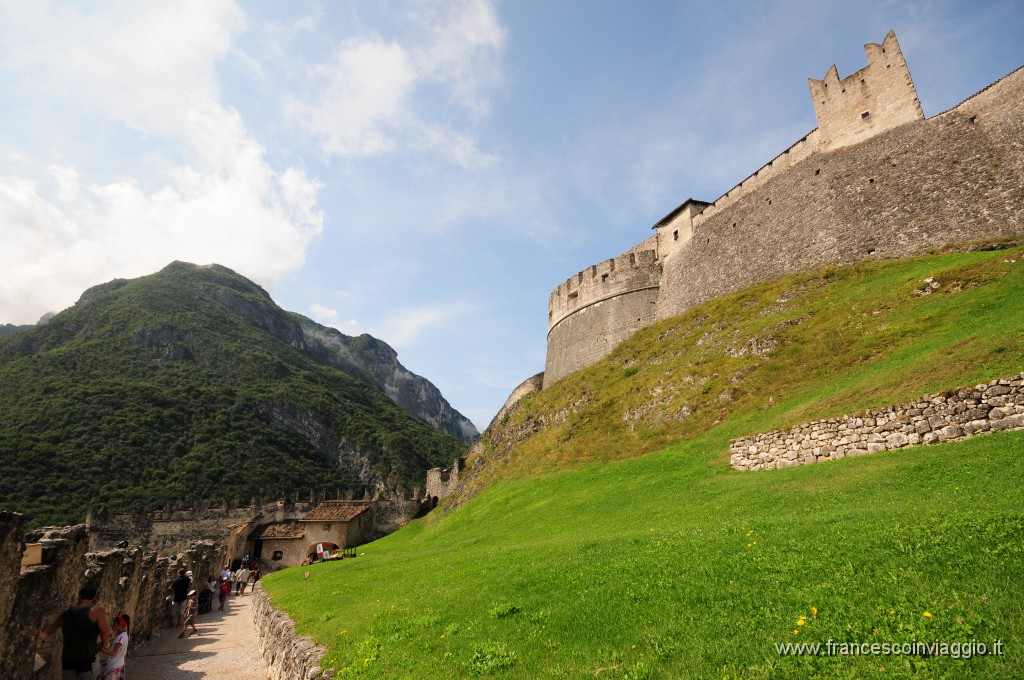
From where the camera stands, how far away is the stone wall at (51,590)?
21.7ft

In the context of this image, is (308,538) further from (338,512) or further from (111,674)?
(111,674)

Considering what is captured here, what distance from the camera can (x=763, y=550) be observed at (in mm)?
7098

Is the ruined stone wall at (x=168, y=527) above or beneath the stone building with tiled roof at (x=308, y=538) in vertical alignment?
above

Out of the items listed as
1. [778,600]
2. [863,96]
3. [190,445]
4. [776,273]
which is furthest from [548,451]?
[190,445]

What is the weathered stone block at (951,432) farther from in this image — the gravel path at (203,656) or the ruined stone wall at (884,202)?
the ruined stone wall at (884,202)

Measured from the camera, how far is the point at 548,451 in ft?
86.5

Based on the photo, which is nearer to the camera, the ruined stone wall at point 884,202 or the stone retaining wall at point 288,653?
the stone retaining wall at point 288,653

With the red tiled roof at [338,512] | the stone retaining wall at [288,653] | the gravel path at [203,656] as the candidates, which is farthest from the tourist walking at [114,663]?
the red tiled roof at [338,512]

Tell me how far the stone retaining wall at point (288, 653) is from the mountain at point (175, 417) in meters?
58.1

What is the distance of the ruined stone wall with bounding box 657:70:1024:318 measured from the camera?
2358cm

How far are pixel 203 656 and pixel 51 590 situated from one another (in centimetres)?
576

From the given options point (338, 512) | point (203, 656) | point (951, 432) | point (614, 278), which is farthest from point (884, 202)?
point (338, 512)

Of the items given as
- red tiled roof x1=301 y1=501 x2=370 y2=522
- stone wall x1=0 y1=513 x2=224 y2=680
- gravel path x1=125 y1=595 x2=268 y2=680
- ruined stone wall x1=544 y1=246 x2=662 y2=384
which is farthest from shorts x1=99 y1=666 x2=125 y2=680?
red tiled roof x1=301 y1=501 x2=370 y2=522

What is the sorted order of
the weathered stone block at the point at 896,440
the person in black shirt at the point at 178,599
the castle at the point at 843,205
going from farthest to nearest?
1. the castle at the point at 843,205
2. the person in black shirt at the point at 178,599
3. the weathered stone block at the point at 896,440
